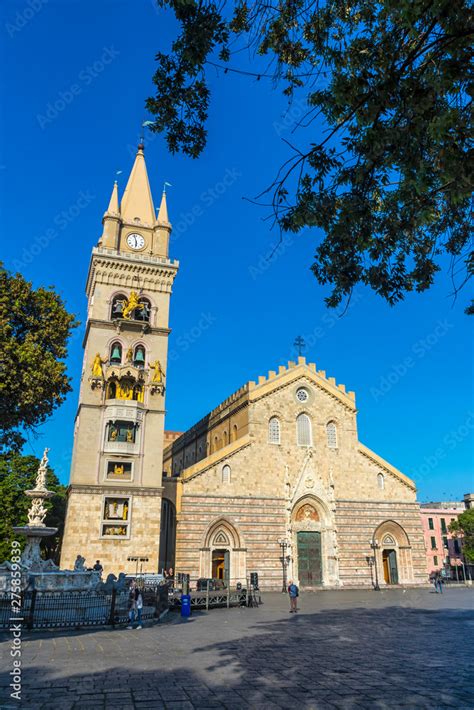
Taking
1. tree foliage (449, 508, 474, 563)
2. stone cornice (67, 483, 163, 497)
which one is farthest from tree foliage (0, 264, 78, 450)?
tree foliage (449, 508, 474, 563)

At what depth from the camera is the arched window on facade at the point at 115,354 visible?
115 feet

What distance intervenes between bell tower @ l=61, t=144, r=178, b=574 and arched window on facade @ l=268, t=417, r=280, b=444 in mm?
8193

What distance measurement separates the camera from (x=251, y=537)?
114ft

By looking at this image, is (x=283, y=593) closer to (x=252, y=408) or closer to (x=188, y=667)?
(x=252, y=408)

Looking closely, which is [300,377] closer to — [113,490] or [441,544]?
[113,490]

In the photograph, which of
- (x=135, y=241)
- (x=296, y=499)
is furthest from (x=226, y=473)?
(x=135, y=241)

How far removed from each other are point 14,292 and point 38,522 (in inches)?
390

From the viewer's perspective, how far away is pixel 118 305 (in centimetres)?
3631

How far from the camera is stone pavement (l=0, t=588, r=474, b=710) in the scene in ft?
24.8

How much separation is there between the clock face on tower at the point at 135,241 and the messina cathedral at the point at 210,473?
0.50ft

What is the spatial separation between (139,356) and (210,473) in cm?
919

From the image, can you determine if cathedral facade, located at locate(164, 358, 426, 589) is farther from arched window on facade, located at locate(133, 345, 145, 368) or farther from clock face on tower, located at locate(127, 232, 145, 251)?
clock face on tower, located at locate(127, 232, 145, 251)

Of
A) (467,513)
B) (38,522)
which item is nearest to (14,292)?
(38,522)

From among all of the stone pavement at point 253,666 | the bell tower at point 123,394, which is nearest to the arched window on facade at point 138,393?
the bell tower at point 123,394
